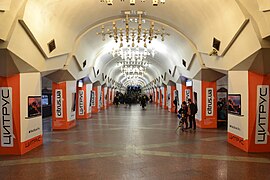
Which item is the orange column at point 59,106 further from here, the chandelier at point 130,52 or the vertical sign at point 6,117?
the vertical sign at point 6,117

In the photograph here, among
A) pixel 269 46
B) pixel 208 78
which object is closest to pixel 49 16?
pixel 269 46

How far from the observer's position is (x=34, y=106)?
9438 millimetres

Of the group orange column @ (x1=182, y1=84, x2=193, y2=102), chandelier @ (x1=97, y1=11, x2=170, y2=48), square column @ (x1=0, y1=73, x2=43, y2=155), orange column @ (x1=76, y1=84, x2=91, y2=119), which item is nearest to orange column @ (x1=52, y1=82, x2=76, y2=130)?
chandelier @ (x1=97, y1=11, x2=170, y2=48)

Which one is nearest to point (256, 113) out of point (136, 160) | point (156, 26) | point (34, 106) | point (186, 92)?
point (136, 160)

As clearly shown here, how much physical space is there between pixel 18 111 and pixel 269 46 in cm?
776

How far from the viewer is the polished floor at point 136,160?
6.25 metres

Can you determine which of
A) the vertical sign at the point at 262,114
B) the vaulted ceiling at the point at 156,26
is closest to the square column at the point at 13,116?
the vaulted ceiling at the point at 156,26

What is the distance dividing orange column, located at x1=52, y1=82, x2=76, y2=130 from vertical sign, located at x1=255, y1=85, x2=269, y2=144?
917cm

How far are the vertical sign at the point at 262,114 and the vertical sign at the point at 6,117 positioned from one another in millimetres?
7937

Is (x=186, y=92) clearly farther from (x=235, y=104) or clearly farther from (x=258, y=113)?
(x=258, y=113)

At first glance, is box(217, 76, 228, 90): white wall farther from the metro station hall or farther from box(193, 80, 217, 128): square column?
the metro station hall

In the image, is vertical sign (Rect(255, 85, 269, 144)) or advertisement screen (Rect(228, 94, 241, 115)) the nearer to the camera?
vertical sign (Rect(255, 85, 269, 144))

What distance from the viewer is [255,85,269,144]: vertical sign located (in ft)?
27.7

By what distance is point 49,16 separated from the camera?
8.67 m
